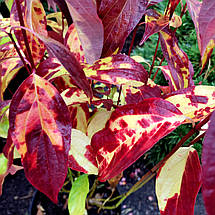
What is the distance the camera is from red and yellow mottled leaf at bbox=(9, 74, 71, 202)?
0.31 meters

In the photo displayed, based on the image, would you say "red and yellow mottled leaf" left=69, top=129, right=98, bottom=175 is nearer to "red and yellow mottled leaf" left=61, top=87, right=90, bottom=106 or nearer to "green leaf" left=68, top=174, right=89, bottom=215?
"red and yellow mottled leaf" left=61, top=87, right=90, bottom=106

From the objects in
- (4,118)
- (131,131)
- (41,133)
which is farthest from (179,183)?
(4,118)

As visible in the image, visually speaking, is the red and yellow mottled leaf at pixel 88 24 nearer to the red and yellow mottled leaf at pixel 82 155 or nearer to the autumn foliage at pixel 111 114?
the autumn foliage at pixel 111 114

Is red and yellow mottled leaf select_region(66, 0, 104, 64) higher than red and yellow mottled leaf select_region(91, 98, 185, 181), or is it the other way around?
red and yellow mottled leaf select_region(66, 0, 104, 64)

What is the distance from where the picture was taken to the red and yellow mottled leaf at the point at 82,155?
47cm

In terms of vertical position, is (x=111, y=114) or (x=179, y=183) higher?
(x=111, y=114)

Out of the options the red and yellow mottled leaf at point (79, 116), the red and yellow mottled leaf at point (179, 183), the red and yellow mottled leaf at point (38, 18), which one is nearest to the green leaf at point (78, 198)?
the red and yellow mottled leaf at point (79, 116)

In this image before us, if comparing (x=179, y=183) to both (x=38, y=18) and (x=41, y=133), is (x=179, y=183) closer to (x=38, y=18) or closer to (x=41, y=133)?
(x=41, y=133)

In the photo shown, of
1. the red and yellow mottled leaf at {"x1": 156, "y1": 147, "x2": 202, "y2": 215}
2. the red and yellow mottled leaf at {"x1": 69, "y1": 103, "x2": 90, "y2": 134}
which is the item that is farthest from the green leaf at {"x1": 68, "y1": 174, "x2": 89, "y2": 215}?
the red and yellow mottled leaf at {"x1": 156, "y1": 147, "x2": 202, "y2": 215}

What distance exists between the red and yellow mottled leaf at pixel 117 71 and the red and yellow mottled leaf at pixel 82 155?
5.3 inches

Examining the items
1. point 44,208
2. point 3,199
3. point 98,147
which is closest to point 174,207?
point 98,147

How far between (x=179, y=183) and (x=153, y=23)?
292 millimetres

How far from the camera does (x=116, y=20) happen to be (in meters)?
0.36

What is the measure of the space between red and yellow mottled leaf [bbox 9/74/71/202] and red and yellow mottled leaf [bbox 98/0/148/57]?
110 millimetres
